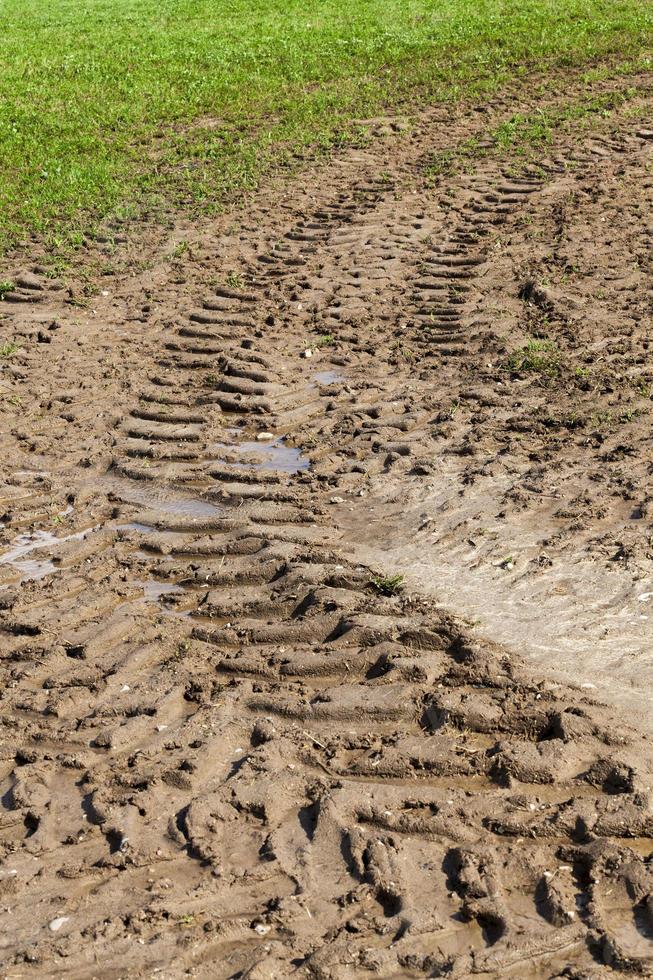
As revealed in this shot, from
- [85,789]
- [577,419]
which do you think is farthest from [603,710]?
[577,419]

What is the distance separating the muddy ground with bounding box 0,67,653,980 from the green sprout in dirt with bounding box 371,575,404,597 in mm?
18

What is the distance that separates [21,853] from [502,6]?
20.9 metres

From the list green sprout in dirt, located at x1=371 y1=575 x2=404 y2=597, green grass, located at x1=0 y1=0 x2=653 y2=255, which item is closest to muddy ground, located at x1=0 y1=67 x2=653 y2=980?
green sprout in dirt, located at x1=371 y1=575 x2=404 y2=597

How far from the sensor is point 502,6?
72.6ft

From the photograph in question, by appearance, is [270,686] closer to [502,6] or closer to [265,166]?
[265,166]

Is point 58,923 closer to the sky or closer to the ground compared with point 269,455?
closer to the ground

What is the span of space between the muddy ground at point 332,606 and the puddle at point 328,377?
0.09 ft

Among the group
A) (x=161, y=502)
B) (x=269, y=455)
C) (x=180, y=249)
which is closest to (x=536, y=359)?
(x=269, y=455)

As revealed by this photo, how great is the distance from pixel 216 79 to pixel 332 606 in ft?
44.9

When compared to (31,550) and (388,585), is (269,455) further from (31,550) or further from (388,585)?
(388,585)

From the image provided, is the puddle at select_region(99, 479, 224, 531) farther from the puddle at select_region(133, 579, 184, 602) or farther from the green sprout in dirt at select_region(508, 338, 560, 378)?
the green sprout in dirt at select_region(508, 338, 560, 378)

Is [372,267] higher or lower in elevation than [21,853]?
higher

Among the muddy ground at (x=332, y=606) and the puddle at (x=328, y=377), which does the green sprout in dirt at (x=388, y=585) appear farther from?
the puddle at (x=328, y=377)

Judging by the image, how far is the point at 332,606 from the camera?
629cm
